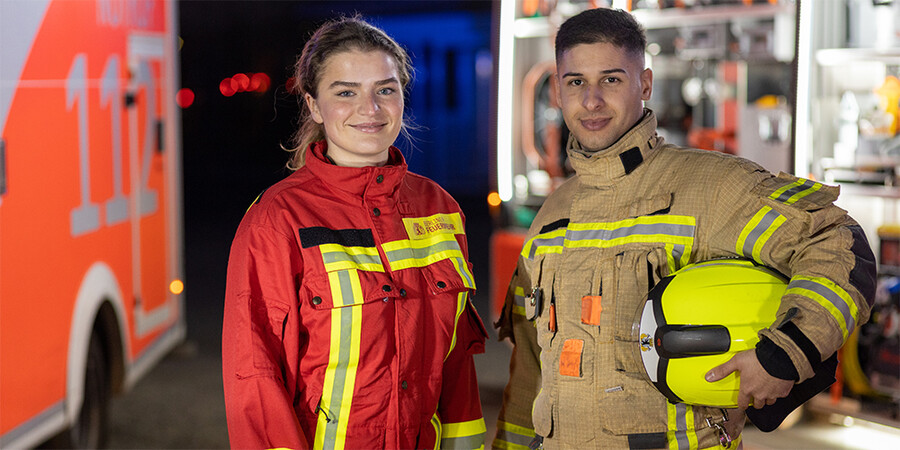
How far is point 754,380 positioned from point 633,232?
511 millimetres

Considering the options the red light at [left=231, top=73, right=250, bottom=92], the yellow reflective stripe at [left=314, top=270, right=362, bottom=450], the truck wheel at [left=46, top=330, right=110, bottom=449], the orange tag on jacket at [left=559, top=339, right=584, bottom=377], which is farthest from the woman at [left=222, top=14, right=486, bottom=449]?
the red light at [left=231, top=73, right=250, bottom=92]

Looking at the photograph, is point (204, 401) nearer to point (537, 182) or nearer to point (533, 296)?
point (537, 182)

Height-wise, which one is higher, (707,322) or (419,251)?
(419,251)

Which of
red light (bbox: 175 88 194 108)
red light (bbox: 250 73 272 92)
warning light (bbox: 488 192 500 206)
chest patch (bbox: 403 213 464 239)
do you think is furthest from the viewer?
red light (bbox: 175 88 194 108)

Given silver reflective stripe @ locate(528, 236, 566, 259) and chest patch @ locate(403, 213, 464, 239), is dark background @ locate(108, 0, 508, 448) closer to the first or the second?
chest patch @ locate(403, 213, 464, 239)

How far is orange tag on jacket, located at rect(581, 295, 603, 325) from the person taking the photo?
2.45m

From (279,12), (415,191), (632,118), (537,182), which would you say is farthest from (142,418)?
(279,12)

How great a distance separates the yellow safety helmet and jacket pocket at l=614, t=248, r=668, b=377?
11 centimetres

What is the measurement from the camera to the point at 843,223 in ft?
7.17

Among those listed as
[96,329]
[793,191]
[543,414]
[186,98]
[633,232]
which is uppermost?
[186,98]

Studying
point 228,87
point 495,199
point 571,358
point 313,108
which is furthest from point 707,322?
point 228,87

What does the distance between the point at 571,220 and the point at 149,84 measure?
11.6ft

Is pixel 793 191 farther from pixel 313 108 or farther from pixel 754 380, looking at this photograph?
pixel 313 108

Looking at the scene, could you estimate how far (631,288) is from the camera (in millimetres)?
2420
